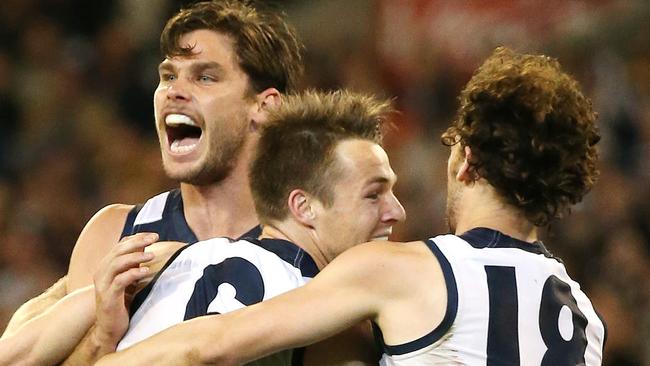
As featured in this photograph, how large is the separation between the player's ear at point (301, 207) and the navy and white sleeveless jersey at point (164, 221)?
2.46 feet

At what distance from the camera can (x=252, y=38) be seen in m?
4.29

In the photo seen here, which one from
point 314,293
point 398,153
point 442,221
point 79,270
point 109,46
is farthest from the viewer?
point 109,46

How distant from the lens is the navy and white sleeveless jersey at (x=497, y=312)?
2.99 metres

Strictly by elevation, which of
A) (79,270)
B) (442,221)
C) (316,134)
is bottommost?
(442,221)

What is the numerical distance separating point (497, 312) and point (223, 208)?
4.75 ft

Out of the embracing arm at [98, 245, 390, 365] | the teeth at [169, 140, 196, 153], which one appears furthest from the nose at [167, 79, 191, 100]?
the embracing arm at [98, 245, 390, 365]

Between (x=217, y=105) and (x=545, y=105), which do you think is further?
(x=217, y=105)

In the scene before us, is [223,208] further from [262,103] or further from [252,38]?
[252,38]

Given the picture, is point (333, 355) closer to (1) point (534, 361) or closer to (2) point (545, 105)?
(1) point (534, 361)

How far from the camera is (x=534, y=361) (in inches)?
120

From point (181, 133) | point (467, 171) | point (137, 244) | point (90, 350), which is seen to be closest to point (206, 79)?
point (181, 133)

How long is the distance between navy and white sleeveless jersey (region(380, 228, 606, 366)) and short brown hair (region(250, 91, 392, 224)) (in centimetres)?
46

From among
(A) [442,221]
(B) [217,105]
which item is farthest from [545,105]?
(A) [442,221]

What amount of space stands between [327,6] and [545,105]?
5965mm
